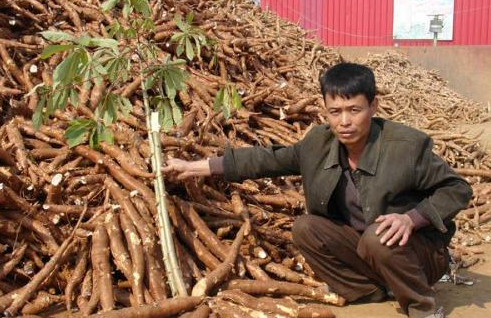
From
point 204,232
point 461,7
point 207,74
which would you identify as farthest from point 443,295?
point 461,7

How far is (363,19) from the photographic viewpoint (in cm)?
1093

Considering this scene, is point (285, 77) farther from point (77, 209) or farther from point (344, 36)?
point (344, 36)

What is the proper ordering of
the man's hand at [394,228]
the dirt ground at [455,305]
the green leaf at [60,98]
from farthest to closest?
the dirt ground at [455,305], the man's hand at [394,228], the green leaf at [60,98]

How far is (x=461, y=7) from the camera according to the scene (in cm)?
1091

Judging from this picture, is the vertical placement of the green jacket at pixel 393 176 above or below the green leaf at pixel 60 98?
below

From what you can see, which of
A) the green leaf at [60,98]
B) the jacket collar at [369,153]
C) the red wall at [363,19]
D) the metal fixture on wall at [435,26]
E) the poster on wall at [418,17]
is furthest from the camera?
the red wall at [363,19]

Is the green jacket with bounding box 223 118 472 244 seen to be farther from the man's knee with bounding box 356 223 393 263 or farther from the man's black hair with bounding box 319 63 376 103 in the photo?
the man's black hair with bounding box 319 63 376 103

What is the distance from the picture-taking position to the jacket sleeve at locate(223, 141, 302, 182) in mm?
2439

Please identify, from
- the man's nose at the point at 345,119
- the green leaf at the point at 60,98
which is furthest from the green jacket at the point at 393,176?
the green leaf at the point at 60,98

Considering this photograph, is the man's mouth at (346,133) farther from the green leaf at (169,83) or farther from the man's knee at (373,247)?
the green leaf at (169,83)

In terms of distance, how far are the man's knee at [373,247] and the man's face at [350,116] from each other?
0.34m

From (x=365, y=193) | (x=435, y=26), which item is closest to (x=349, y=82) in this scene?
(x=365, y=193)

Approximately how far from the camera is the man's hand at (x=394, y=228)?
2145 mm

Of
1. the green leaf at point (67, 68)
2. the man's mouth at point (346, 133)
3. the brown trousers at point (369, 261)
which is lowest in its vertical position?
the brown trousers at point (369, 261)
